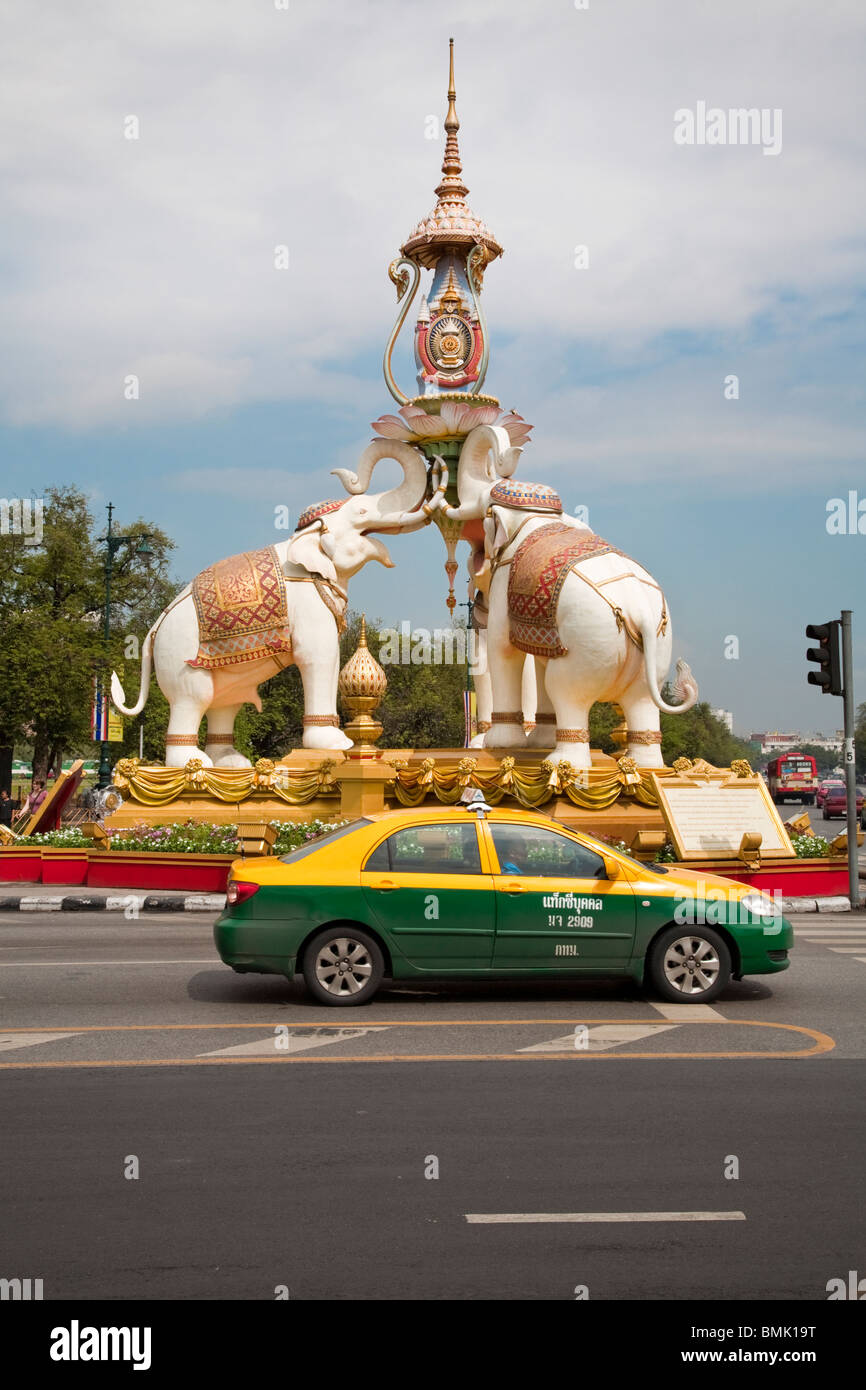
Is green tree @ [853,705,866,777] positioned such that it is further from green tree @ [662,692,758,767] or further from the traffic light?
the traffic light

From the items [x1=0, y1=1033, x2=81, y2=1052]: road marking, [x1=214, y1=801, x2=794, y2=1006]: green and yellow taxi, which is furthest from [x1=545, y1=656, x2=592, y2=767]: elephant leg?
[x1=0, y1=1033, x2=81, y2=1052]: road marking

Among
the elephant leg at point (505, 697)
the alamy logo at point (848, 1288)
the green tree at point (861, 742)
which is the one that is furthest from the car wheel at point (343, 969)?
the green tree at point (861, 742)

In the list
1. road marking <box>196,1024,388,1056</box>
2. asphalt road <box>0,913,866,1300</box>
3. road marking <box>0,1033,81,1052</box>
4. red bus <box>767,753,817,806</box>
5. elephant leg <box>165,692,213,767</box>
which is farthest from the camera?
red bus <box>767,753,817,806</box>

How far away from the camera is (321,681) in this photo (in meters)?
20.6

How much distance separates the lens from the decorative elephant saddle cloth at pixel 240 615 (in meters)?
20.2

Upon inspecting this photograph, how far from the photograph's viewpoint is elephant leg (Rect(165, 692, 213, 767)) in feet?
66.9

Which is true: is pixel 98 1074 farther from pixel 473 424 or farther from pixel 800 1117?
pixel 473 424

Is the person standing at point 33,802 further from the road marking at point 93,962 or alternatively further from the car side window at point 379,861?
the car side window at point 379,861

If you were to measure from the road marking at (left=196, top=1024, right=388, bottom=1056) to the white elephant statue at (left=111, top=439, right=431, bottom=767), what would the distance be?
39.0 feet

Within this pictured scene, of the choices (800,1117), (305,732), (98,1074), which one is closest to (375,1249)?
→ (800,1117)

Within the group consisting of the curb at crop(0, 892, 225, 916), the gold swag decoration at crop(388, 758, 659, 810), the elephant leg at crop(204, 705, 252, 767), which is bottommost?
the curb at crop(0, 892, 225, 916)

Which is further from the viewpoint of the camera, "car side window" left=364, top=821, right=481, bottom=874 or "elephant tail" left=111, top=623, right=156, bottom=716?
"elephant tail" left=111, top=623, right=156, bottom=716

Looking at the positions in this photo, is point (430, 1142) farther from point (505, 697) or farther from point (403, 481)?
point (403, 481)

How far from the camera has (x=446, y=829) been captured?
9.74 meters
